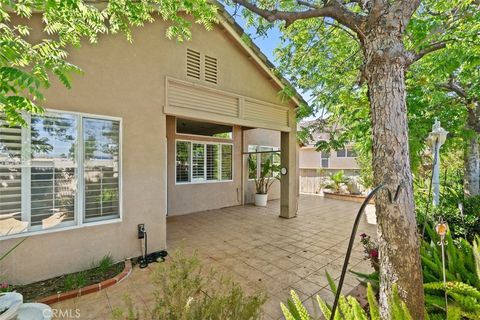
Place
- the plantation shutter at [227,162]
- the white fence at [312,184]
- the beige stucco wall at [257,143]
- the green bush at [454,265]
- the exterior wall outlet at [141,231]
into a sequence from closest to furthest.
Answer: the green bush at [454,265], the exterior wall outlet at [141,231], the plantation shutter at [227,162], the beige stucco wall at [257,143], the white fence at [312,184]

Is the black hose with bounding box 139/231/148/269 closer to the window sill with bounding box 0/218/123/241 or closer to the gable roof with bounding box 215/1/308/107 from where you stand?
the window sill with bounding box 0/218/123/241

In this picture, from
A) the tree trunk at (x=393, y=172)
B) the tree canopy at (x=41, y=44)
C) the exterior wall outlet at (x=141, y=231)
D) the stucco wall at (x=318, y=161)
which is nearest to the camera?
the tree trunk at (x=393, y=172)

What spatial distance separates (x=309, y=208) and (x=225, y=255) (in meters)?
6.08

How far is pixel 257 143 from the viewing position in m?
11.1

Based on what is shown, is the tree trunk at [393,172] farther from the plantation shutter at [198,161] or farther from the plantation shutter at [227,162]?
the plantation shutter at [227,162]

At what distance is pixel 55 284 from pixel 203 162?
20.0 feet

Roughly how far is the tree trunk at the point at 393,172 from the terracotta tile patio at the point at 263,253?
1.60 m

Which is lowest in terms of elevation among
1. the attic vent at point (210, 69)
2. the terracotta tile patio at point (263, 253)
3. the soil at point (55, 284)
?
the terracotta tile patio at point (263, 253)

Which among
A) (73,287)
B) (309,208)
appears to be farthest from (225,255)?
(309,208)

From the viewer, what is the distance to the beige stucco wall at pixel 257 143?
34.8 ft

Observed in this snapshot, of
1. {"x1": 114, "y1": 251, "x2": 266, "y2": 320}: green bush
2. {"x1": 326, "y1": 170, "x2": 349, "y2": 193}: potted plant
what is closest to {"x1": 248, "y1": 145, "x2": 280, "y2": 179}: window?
{"x1": 326, "y1": 170, "x2": 349, "y2": 193}: potted plant

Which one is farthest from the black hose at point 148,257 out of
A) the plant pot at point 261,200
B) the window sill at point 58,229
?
the plant pot at point 261,200

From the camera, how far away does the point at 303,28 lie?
4.74 m

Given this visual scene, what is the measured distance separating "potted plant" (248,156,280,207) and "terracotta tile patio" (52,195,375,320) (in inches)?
55.0
